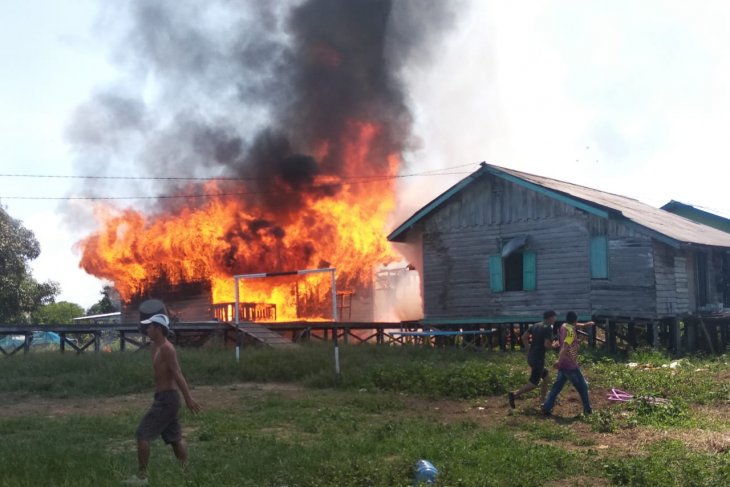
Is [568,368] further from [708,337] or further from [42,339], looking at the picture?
[42,339]

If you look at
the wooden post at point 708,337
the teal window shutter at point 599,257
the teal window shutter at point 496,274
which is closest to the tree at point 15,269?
the teal window shutter at point 496,274

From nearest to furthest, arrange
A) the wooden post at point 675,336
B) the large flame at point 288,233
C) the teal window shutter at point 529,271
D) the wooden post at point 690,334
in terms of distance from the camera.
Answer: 1. the wooden post at point 675,336
2. the teal window shutter at point 529,271
3. the wooden post at point 690,334
4. the large flame at point 288,233

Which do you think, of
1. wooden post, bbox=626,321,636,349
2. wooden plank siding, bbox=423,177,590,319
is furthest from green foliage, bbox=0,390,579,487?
wooden post, bbox=626,321,636,349

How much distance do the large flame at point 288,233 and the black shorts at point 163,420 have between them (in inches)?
873

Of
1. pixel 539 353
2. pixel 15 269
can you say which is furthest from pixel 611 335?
pixel 15 269

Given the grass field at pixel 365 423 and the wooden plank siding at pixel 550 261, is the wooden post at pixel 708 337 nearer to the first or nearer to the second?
the wooden plank siding at pixel 550 261

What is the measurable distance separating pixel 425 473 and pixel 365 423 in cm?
374

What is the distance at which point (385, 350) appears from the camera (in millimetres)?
19703

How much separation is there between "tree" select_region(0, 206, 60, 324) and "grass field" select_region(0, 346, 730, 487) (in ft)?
70.9

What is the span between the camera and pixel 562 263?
21328mm

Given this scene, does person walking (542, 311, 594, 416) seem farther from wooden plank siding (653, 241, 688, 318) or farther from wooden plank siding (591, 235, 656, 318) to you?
wooden plank siding (653, 241, 688, 318)

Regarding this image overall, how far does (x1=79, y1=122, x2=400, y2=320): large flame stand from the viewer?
98.6ft

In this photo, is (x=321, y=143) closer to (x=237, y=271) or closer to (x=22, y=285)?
(x=237, y=271)

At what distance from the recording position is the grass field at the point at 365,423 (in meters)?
7.16
